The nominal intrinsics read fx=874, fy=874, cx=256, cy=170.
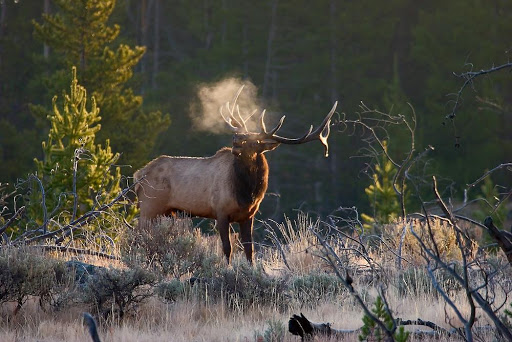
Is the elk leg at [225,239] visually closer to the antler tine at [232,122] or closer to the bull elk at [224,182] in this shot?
the bull elk at [224,182]

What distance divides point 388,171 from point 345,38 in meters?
17.3

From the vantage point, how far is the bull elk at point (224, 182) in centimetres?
1152

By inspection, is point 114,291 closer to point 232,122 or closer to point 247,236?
point 247,236

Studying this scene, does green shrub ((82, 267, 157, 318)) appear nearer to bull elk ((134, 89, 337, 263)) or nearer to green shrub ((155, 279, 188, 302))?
green shrub ((155, 279, 188, 302))

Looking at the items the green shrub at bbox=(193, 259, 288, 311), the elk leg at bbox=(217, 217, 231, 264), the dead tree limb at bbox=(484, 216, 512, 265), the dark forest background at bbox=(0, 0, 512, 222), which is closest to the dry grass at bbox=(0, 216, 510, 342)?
the green shrub at bbox=(193, 259, 288, 311)

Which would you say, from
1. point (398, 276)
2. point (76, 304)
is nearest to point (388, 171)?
point (398, 276)

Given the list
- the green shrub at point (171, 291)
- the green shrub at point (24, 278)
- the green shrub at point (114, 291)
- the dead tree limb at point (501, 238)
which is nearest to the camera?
the dead tree limb at point (501, 238)

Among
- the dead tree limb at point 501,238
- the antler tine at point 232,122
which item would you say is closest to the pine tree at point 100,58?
the antler tine at point 232,122

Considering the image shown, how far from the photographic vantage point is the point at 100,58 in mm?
23297

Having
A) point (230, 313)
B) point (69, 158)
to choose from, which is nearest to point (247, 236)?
point (230, 313)

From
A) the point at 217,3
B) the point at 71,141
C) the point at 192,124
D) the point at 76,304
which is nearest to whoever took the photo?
the point at 76,304

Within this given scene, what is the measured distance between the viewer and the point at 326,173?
38.5m

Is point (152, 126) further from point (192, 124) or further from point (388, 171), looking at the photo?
point (192, 124)

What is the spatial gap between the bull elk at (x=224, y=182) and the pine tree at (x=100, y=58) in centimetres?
1046
